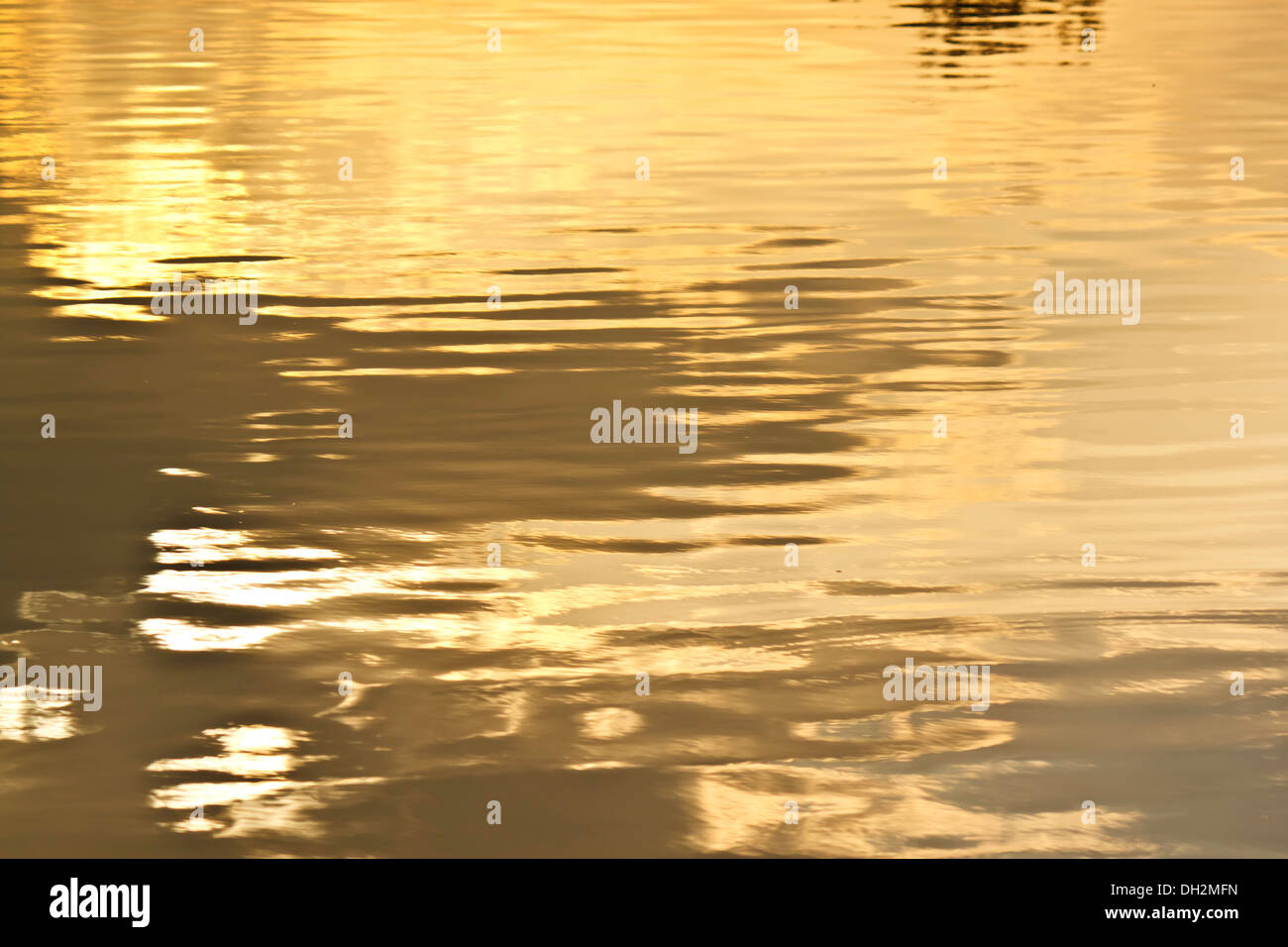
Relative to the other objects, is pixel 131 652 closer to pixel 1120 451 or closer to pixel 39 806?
pixel 39 806

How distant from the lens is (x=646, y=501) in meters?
4.12

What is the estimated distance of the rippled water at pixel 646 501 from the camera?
2.82 metres

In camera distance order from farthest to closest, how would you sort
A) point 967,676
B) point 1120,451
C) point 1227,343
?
point 1227,343 → point 1120,451 → point 967,676

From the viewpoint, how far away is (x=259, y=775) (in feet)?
9.37

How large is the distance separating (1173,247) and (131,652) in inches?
203

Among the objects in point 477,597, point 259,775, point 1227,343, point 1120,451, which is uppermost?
point 1227,343

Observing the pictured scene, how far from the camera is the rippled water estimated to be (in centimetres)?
282

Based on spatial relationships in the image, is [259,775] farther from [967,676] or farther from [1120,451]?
[1120,451]
